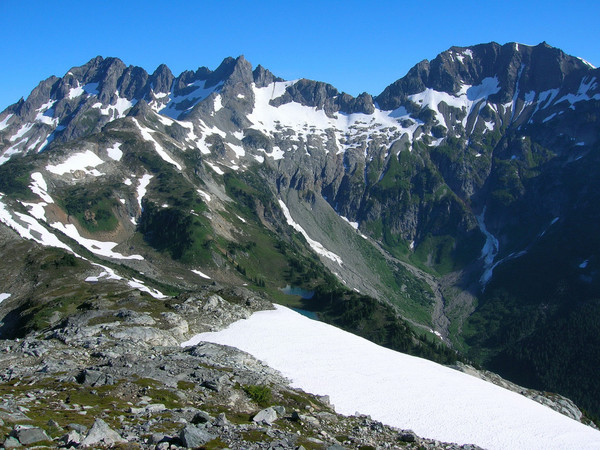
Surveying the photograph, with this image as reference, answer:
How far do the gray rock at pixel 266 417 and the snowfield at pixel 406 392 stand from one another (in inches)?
501

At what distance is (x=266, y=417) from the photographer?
108ft

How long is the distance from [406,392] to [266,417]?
23152 mm

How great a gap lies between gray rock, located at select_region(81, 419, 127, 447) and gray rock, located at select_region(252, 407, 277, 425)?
10896 millimetres

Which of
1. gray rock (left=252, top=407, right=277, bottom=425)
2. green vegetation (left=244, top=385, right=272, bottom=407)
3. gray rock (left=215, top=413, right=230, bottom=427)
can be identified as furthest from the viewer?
green vegetation (left=244, top=385, right=272, bottom=407)

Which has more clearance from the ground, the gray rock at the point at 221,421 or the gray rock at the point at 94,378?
the gray rock at the point at 221,421

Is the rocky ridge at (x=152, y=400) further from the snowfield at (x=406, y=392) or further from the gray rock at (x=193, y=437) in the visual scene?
the snowfield at (x=406, y=392)

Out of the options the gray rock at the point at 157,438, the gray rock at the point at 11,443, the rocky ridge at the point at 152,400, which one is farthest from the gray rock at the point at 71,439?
the gray rock at the point at 157,438

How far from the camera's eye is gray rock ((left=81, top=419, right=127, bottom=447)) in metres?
22.1

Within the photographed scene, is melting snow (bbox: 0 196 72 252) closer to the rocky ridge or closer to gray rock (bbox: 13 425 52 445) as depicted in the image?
the rocky ridge

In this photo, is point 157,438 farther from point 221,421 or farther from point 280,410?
point 280,410

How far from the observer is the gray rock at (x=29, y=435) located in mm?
20783

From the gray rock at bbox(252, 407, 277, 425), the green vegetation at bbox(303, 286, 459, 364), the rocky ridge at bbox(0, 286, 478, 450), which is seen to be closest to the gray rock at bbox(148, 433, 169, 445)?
the rocky ridge at bbox(0, 286, 478, 450)

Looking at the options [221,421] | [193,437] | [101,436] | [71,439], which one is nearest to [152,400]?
[221,421]

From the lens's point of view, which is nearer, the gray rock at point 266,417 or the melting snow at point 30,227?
the gray rock at point 266,417
